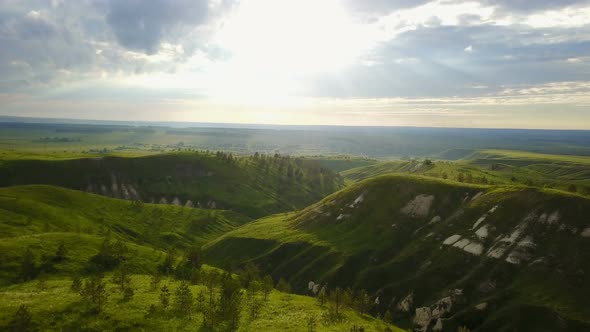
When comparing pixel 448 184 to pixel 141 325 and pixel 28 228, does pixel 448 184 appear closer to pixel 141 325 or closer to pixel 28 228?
pixel 141 325

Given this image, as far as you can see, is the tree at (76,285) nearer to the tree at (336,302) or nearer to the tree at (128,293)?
the tree at (128,293)

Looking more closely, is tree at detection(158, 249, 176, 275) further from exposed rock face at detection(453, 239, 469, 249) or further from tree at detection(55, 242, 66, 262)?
exposed rock face at detection(453, 239, 469, 249)

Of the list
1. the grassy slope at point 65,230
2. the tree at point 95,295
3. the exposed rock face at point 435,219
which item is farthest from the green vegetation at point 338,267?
the exposed rock face at point 435,219

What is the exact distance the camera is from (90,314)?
198ft

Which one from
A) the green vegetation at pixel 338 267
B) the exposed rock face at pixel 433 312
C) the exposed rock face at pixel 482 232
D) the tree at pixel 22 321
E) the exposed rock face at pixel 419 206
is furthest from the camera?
the exposed rock face at pixel 419 206

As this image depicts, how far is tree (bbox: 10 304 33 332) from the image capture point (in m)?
52.3

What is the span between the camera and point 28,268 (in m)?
78.0

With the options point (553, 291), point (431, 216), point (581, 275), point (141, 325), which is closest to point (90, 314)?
point (141, 325)

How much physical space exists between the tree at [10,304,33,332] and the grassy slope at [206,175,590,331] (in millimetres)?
91554

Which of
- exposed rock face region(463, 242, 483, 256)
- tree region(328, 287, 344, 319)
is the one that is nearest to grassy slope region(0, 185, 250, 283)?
tree region(328, 287, 344, 319)

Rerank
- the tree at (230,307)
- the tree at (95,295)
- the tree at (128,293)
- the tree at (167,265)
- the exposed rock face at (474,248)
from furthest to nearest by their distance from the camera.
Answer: the exposed rock face at (474,248), the tree at (167,265), the tree at (128,293), the tree at (230,307), the tree at (95,295)

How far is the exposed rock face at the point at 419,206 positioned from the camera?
152750mm

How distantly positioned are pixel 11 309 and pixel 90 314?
1095 cm

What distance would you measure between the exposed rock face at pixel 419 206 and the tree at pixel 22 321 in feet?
433
